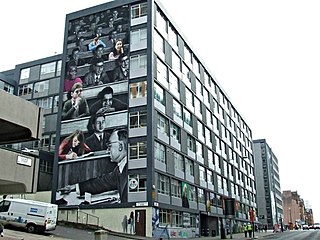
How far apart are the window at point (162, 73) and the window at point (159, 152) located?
7.65 m

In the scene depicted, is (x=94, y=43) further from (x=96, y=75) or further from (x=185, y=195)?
(x=185, y=195)

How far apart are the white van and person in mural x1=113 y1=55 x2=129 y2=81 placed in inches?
738

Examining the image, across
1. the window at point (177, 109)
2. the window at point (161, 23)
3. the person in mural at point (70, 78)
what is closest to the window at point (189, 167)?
the window at point (177, 109)

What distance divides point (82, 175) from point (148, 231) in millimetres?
10121

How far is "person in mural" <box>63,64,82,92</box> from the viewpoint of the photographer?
157 ft

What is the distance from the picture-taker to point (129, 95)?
4281cm

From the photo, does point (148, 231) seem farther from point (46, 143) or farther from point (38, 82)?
point (38, 82)

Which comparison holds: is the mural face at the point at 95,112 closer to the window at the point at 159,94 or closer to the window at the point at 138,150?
the window at the point at 138,150

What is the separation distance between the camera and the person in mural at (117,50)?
45375 mm

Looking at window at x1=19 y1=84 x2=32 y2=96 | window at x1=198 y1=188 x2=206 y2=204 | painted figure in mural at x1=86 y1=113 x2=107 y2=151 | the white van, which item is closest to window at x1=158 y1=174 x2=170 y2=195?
painted figure in mural at x1=86 y1=113 x2=107 y2=151

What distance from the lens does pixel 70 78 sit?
4825cm

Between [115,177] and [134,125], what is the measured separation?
5.84m

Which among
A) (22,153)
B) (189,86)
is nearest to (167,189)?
(189,86)

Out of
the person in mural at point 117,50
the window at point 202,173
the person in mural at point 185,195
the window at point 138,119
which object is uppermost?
the person in mural at point 117,50
